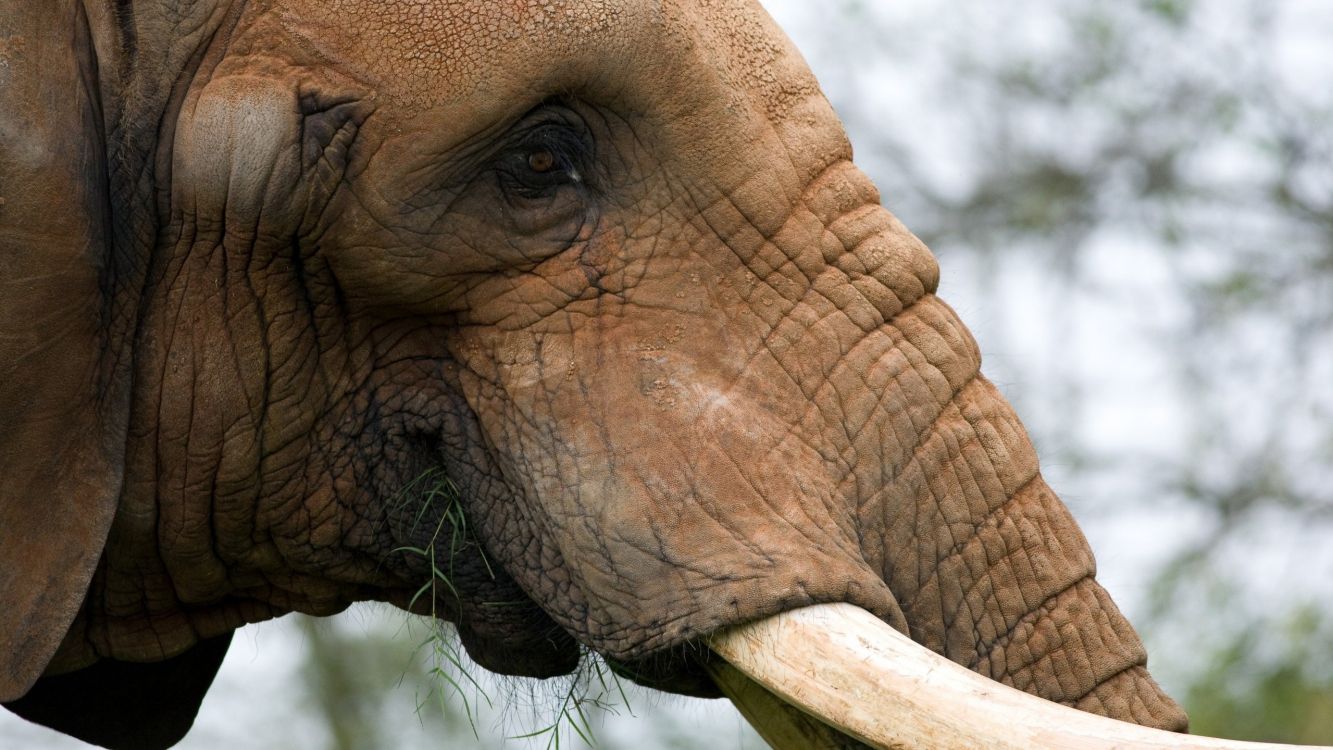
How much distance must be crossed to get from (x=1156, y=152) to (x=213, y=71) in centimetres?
1067

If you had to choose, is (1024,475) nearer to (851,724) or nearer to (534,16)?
(851,724)

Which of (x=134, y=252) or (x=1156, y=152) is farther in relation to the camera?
(x=1156, y=152)

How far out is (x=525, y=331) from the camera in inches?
120

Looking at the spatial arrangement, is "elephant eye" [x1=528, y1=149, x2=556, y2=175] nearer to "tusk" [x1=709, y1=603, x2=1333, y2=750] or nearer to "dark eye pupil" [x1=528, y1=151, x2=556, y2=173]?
"dark eye pupil" [x1=528, y1=151, x2=556, y2=173]

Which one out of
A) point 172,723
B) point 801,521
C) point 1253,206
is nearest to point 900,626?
point 801,521

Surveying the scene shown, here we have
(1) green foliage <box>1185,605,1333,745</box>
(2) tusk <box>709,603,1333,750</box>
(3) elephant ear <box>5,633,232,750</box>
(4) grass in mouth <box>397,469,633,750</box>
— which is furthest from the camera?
(1) green foliage <box>1185,605,1333,745</box>

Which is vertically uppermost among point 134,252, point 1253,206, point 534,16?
point 1253,206

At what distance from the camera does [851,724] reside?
8.96ft

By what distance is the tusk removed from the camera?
2.60 meters

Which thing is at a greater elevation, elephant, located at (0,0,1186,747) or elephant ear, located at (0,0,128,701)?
elephant, located at (0,0,1186,747)

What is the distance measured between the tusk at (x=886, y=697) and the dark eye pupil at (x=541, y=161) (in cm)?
72

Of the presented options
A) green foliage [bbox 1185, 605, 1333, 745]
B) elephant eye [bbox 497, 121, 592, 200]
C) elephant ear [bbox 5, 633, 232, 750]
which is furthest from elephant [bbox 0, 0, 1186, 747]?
green foliage [bbox 1185, 605, 1333, 745]

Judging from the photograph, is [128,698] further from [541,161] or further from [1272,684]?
[1272,684]

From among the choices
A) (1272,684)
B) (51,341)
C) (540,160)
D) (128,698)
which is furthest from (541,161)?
(1272,684)
